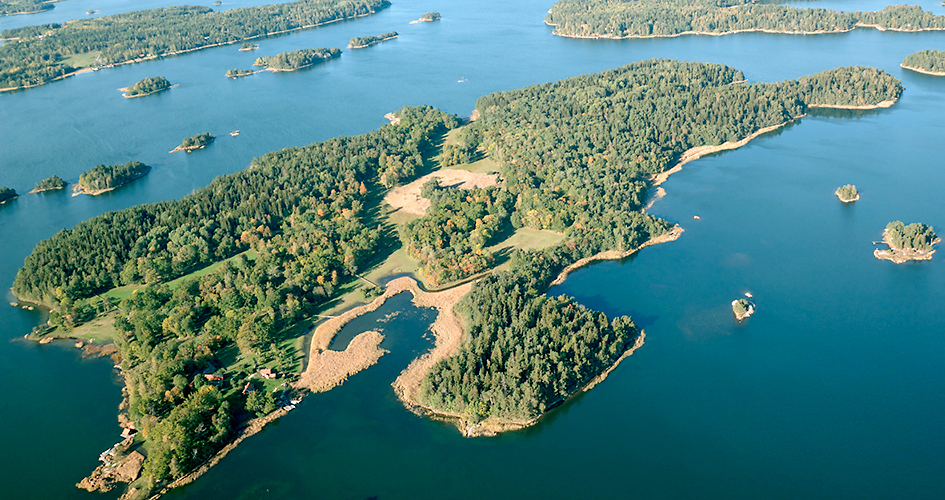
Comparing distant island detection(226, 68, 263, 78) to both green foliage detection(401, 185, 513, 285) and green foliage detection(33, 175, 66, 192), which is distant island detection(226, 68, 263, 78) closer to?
green foliage detection(33, 175, 66, 192)

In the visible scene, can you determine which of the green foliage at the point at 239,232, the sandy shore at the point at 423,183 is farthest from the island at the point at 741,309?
the green foliage at the point at 239,232

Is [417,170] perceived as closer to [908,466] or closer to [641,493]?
[641,493]

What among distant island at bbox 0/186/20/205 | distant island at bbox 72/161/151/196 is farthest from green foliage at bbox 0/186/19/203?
distant island at bbox 72/161/151/196

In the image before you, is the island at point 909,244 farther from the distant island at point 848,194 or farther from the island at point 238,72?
the island at point 238,72

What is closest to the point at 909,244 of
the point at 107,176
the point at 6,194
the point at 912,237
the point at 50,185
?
the point at 912,237

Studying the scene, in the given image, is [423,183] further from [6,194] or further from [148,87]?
[148,87]
